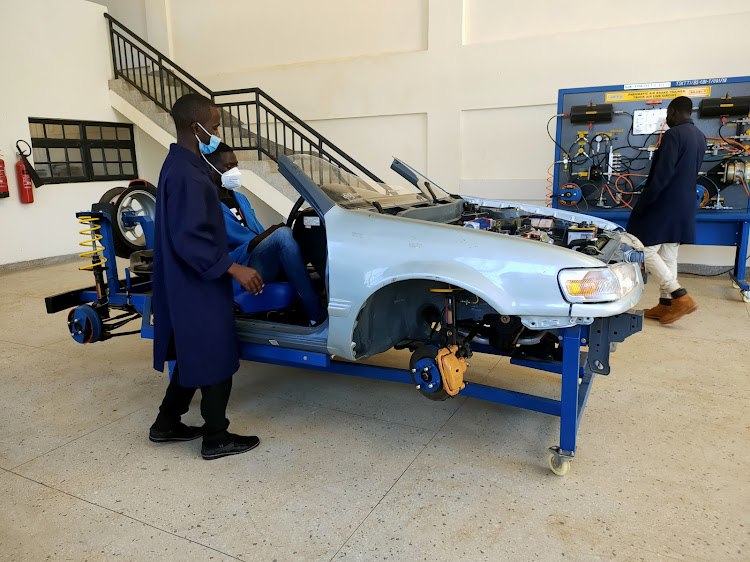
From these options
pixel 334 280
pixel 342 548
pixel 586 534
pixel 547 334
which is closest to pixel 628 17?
pixel 547 334

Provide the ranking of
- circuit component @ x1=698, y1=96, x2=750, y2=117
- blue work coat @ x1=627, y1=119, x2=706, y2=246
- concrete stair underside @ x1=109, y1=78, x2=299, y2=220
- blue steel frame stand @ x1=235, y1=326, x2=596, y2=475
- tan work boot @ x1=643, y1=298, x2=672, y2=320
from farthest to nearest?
concrete stair underside @ x1=109, y1=78, x2=299, y2=220
circuit component @ x1=698, y1=96, x2=750, y2=117
tan work boot @ x1=643, y1=298, x2=672, y2=320
blue work coat @ x1=627, y1=119, x2=706, y2=246
blue steel frame stand @ x1=235, y1=326, x2=596, y2=475

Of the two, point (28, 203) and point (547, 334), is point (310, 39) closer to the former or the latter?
point (28, 203)

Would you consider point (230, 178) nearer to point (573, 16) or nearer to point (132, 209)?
point (132, 209)

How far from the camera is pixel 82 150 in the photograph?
9055 millimetres

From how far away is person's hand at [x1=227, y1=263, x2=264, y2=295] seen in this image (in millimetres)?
2451

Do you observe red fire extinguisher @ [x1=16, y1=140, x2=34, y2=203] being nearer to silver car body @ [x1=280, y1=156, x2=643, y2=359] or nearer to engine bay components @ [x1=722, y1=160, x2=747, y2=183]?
silver car body @ [x1=280, y1=156, x2=643, y2=359]

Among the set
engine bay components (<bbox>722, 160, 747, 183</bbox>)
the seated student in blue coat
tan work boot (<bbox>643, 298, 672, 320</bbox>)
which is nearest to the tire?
the seated student in blue coat

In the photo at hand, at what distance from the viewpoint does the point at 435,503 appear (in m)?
2.23

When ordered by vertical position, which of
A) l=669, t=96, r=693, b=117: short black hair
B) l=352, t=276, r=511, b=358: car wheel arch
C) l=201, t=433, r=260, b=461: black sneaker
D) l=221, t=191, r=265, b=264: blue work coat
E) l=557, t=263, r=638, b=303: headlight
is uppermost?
l=669, t=96, r=693, b=117: short black hair

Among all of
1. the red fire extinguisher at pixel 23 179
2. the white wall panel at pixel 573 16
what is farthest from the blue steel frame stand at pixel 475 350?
the red fire extinguisher at pixel 23 179

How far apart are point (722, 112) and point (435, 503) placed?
5371mm

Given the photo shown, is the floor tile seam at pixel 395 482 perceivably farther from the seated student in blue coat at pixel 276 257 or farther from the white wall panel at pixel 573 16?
the white wall panel at pixel 573 16

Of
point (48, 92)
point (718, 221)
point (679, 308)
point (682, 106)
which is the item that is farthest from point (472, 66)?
point (48, 92)

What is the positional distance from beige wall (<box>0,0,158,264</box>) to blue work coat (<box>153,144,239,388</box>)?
697 cm
